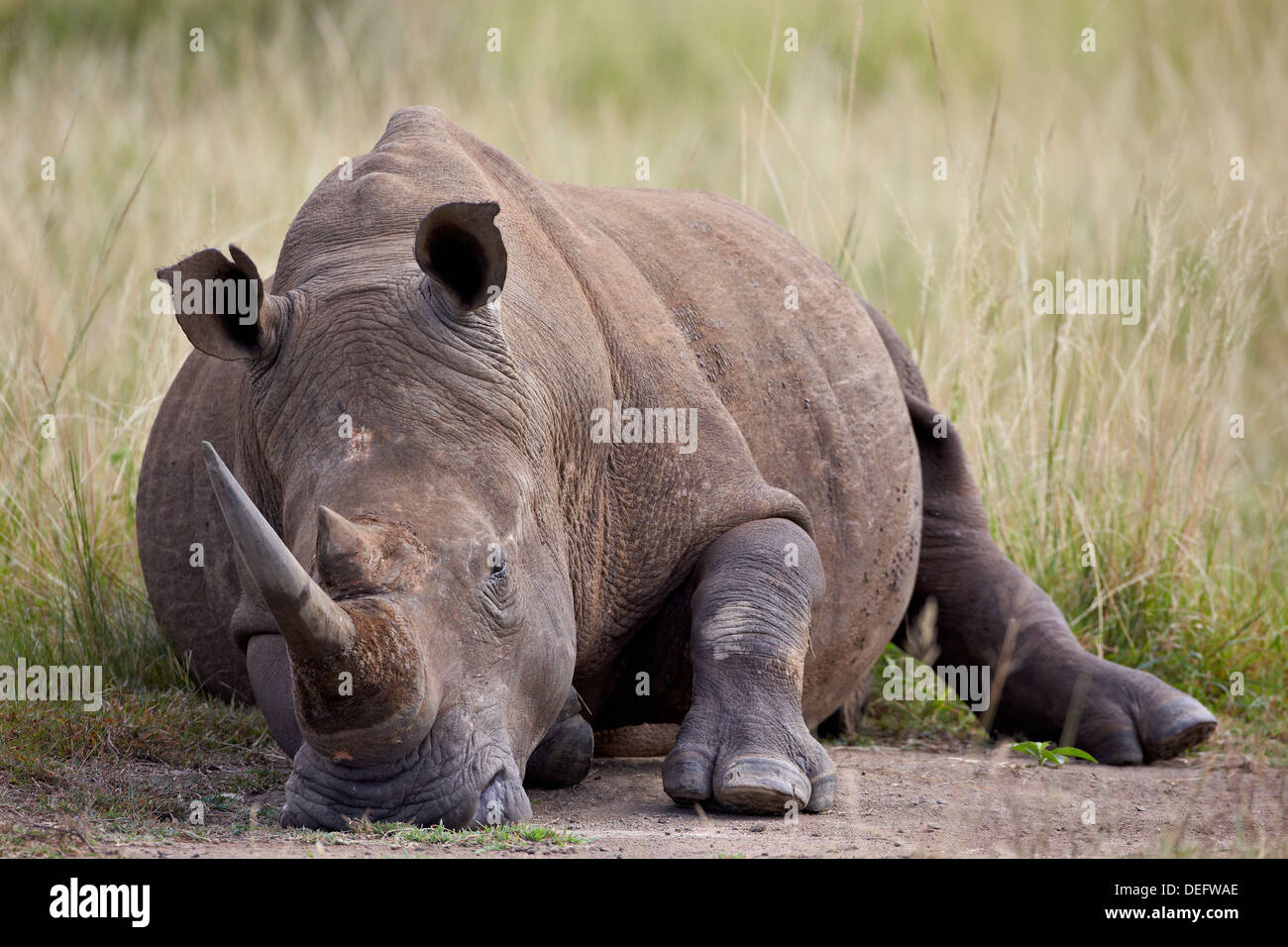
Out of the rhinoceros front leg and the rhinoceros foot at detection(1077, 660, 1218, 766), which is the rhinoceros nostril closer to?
the rhinoceros front leg

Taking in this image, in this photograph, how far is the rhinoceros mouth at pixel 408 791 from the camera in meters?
3.78

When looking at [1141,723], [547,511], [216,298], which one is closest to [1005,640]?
[1141,723]

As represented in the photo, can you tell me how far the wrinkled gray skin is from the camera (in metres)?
3.79

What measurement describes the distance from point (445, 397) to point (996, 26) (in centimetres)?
1145

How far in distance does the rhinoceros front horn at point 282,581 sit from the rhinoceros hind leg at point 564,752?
115 centimetres

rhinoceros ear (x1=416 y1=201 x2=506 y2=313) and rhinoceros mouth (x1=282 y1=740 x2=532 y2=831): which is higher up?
rhinoceros ear (x1=416 y1=201 x2=506 y2=313)

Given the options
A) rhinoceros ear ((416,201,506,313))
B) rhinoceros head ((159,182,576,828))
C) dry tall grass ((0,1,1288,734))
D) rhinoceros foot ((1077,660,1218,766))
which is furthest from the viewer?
dry tall grass ((0,1,1288,734))

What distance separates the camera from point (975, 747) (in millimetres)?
6125

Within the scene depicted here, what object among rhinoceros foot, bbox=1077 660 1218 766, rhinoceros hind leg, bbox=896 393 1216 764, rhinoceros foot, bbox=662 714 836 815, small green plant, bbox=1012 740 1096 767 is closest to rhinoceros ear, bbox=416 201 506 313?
rhinoceros foot, bbox=662 714 836 815

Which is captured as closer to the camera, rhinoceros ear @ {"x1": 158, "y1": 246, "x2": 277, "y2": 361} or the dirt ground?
the dirt ground

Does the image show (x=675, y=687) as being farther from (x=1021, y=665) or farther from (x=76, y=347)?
(x=76, y=347)

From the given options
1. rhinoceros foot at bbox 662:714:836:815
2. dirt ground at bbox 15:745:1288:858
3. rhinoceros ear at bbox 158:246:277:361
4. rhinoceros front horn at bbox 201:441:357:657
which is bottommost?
dirt ground at bbox 15:745:1288:858

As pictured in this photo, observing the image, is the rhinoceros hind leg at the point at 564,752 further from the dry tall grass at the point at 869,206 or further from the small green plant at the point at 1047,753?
the dry tall grass at the point at 869,206
